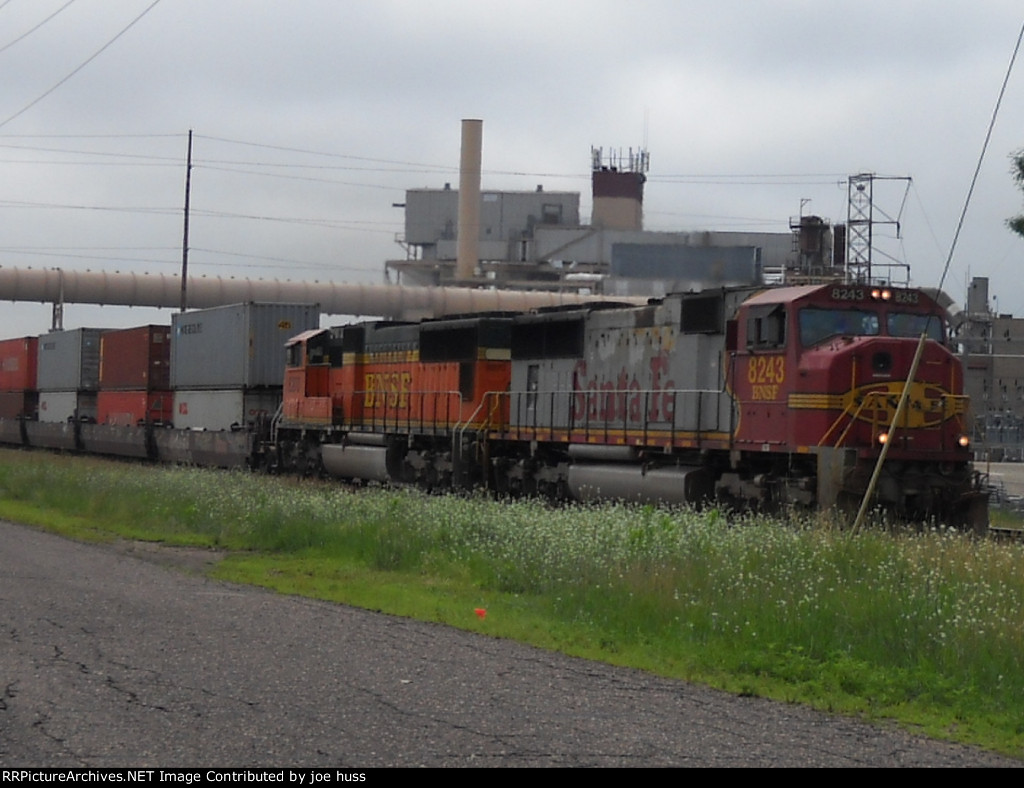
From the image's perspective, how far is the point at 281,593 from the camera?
40.3 feet

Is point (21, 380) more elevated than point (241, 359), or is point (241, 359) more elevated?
point (241, 359)

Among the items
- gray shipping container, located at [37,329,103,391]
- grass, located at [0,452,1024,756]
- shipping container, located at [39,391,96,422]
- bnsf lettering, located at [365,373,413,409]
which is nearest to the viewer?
grass, located at [0,452,1024,756]

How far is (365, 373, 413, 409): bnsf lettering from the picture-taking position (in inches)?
1065

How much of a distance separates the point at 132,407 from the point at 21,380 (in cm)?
1155

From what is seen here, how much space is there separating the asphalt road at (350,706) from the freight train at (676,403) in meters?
6.68

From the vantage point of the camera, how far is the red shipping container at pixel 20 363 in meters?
48.3

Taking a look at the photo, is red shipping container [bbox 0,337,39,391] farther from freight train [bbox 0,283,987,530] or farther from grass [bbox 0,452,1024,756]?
grass [bbox 0,452,1024,756]

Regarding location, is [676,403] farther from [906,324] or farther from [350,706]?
[350,706]

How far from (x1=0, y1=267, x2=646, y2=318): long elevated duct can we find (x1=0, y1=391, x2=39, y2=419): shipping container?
748cm

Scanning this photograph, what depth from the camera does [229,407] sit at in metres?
34.0

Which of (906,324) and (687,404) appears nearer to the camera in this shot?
(906,324)

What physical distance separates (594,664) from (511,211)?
7554 cm

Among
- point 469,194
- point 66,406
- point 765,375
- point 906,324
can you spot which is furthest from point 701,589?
point 469,194

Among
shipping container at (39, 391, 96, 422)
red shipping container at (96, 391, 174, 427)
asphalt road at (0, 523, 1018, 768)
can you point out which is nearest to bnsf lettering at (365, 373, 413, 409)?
red shipping container at (96, 391, 174, 427)
